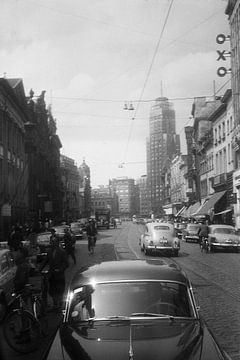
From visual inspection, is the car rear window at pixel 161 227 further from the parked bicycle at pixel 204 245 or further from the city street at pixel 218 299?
the city street at pixel 218 299

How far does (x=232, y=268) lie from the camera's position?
1969 cm

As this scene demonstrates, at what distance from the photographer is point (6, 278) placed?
1157 cm

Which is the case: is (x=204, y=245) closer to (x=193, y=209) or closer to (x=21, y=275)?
(x=21, y=275)

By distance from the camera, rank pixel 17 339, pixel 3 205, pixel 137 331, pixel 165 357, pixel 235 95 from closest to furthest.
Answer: pixel 165 357 < pixel 137 331 < pixel 17 339 < pixel 3 205 < pixel 235 95

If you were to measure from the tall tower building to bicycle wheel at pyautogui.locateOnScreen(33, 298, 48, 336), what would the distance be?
69.4ft

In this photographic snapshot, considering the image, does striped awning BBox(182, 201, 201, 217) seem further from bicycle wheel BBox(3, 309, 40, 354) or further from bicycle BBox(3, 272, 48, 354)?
bicycle wheel BBox(3, 309, 40, 354)

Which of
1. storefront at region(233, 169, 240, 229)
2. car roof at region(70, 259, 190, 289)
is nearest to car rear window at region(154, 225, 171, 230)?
storefront at region(233, 169, 240, 229)

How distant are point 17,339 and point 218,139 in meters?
53.7

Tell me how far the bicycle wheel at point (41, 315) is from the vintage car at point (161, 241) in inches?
672

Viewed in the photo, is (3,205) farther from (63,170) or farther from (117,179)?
(117,179)

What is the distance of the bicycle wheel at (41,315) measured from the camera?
873cm

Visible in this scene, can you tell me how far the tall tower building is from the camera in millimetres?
46638

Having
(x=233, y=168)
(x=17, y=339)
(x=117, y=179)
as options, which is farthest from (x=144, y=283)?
(x=117, y=179)

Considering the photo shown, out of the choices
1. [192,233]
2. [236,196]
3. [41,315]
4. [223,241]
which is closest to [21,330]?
[41,315]
